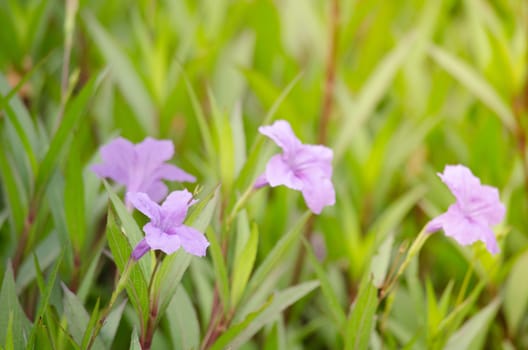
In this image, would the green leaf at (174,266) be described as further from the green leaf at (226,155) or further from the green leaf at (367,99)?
the green leaf at (367,99)

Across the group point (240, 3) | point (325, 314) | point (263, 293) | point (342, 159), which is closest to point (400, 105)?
point (342, 159)

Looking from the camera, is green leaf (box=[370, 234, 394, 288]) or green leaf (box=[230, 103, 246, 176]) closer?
green leaf (box=[370, 234, 394, 288])

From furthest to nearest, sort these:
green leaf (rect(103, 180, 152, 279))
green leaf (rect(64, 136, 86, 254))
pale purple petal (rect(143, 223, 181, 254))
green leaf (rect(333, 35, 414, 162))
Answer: green leaf (rect(333, 35, 414, 162)) → green leaf (rect(64, 136, 86, 254)) → green leaf (rect(103, 180, 152, 279)) → pale purple petal (rect(143, 223, 181, 254))

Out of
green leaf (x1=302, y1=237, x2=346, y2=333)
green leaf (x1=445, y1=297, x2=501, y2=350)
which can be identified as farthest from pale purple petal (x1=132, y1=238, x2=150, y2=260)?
green leaf (x1=445, y1=297, x2=501, y2=350)

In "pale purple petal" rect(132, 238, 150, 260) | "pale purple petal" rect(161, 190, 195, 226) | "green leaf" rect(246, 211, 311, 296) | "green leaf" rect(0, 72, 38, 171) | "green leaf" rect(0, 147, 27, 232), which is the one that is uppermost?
"green leaf" rect(0, 72, 38, 171)

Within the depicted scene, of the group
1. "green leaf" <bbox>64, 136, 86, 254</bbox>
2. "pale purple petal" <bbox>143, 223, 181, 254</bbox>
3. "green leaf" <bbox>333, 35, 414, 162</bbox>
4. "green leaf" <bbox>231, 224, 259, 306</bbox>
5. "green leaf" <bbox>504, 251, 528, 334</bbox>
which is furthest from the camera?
"green leaf" <bbox>333, 35, 414, 162</bbox>

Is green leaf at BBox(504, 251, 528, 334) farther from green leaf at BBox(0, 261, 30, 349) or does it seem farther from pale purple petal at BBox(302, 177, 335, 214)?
green leaf at BBox(0, 261, 30, 349)
